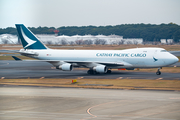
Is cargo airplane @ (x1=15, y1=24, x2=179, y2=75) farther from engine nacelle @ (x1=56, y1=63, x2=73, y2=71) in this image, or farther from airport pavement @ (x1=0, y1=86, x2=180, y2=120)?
airport pavement @ (x1=0, y1=86, x2=180, y2=120)

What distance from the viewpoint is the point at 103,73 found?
52719mm

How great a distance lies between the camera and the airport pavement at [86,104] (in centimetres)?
2086

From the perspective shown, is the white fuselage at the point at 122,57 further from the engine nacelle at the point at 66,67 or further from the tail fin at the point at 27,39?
the tail fin at the point at 27,39

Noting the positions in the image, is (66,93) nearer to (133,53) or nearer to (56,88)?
(56,88)

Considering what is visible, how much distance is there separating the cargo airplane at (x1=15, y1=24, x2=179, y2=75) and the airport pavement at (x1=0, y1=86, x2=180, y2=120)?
17079 millimetres

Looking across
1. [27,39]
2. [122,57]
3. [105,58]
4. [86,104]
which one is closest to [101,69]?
[105,58]

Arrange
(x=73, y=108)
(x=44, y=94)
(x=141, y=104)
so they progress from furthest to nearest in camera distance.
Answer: (x=44, y=94)
(x=141, y=104)
(x=73, y=108)

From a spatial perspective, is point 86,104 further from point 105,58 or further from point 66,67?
point 105,58

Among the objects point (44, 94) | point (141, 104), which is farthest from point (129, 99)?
point (44, 94)

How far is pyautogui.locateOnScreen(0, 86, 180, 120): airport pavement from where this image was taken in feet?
68.4

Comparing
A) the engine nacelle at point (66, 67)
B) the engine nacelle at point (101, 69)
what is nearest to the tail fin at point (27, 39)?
the engine nacelle at point (66, 67)

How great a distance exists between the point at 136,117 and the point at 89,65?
3131cm

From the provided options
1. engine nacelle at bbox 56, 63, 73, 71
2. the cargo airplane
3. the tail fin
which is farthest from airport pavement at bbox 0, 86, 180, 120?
the tail fin

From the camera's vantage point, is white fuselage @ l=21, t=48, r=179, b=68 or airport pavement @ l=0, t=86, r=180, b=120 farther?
white fuselage @ l=21, t=48, r=179, b=68
